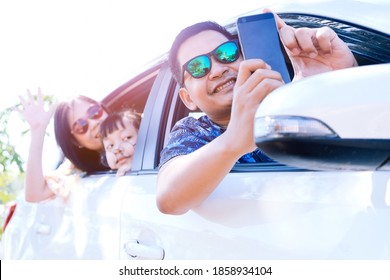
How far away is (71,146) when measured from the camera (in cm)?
313

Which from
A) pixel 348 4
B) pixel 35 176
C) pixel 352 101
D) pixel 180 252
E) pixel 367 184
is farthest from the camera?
pixel 35 176

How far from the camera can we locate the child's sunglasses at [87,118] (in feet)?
10.1

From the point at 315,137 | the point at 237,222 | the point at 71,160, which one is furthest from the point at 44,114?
the point at 315,137

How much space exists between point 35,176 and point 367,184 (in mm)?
1988

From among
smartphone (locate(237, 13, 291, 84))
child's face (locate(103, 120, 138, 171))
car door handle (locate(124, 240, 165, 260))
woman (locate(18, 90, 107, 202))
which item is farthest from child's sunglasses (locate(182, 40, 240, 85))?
woman (locate(18, 90, 107, 202))

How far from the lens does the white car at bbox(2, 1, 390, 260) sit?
108 cm

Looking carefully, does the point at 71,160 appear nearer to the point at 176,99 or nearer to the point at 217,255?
the point at 176,99

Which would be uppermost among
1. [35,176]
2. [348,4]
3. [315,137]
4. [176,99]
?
[348,4]

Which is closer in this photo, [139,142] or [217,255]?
[217,255]

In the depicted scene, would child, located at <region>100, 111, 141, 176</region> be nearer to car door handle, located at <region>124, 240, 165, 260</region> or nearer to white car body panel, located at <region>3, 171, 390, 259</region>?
white car body panel, located at <region>3, 171, 390, 259</region>

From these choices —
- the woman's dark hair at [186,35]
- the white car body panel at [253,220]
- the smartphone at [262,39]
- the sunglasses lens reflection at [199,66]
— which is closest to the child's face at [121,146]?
the white car body panel at [253,220]

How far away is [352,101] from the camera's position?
1.07 metres

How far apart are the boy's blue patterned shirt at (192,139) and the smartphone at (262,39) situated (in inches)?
15.5

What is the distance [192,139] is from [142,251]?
41 cm
